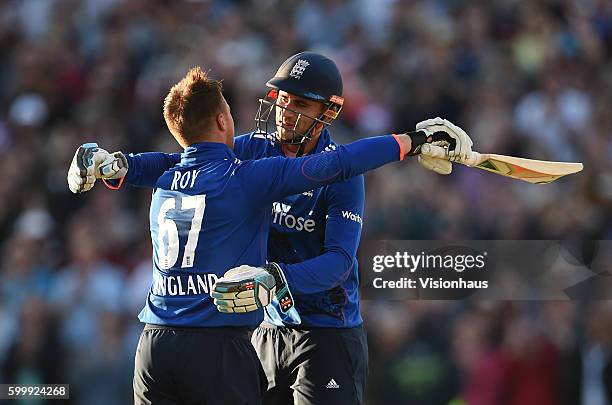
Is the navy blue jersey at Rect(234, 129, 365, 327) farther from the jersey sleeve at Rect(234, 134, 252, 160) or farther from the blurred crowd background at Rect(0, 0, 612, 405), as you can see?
the blurred crowd background at Rect(0, 0, 612, 405)

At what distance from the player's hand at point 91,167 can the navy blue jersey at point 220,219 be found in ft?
1.35

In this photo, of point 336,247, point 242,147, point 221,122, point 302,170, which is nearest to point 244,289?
point 302,170

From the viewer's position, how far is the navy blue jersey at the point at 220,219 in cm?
388

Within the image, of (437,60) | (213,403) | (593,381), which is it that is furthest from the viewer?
(437,60)

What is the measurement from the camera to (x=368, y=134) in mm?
8938

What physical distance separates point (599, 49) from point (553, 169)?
Result: 5361 mm

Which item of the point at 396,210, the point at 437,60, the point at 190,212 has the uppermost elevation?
the point at 437,60

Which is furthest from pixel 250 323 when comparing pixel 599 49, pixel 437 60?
pixel 599 49

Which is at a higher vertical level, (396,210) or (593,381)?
(396,210)

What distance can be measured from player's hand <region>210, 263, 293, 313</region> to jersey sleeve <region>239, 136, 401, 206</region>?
1.01 feet

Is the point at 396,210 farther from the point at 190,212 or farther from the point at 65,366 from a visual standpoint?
the point at 190,212

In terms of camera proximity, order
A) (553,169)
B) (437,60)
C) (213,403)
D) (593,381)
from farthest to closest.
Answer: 1. (437,60)
2. (593,381)
3. (553,169)
4. (213,403)

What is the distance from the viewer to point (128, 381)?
7.69 meters

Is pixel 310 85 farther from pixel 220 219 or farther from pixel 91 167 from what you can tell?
pixel 91 167
